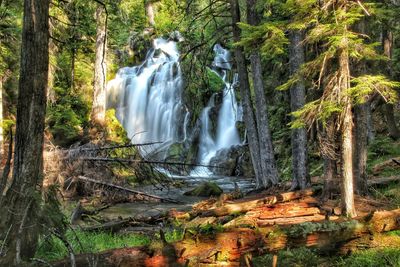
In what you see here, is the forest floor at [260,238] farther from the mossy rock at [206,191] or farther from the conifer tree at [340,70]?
the mossy rock at [206,191]

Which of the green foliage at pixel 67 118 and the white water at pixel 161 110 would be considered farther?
the white water at pixel 161 110

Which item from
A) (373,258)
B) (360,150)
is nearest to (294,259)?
(373,258)

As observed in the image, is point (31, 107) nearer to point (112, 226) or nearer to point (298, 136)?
point (112, 226)

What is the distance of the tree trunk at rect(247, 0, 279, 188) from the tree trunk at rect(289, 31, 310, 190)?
1.29m

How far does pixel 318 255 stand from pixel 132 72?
2300 cm

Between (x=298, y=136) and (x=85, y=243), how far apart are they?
6.05 m

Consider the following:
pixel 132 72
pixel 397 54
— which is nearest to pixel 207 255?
pixel 397 54

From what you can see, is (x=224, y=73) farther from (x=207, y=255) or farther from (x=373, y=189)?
(x=207, y=255)

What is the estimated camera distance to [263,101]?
467 inches

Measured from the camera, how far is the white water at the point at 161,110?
79.4 ft

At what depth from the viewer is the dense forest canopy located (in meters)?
5.00

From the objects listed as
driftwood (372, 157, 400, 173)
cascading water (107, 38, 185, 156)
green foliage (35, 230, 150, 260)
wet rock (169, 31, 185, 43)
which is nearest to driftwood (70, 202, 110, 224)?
green foliage (35, 230, 150, 260)

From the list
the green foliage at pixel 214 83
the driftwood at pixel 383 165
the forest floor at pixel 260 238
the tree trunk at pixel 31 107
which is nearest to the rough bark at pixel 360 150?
the forest floor at pixel 260 238

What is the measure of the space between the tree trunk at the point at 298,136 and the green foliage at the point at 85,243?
444 centimetres
